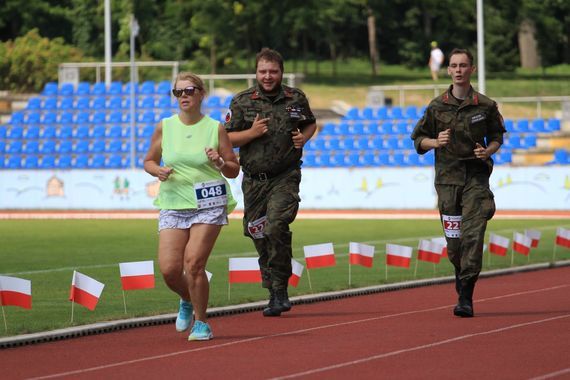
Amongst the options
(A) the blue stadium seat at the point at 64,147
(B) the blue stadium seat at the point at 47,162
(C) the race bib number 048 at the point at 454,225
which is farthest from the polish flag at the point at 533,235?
(A) the blue stadium seat at the point at 64,147

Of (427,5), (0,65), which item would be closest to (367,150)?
(0,65)

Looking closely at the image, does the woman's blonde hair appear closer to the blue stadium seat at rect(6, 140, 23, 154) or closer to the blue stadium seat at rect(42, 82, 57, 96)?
the blue stadium seat at rect(6, 140, 23, 154)

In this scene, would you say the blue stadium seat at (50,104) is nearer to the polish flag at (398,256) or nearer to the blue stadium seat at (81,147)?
the blue stadium seat at (81,147)

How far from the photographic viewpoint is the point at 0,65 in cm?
5844

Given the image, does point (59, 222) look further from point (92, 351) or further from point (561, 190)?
point (92, 351)

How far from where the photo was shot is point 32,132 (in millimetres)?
50562

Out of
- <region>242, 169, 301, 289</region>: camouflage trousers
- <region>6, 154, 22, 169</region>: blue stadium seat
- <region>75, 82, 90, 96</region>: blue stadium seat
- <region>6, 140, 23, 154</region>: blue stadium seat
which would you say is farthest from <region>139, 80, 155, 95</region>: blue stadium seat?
<region>242, 169, 301, 289</region>: camouflage trousers

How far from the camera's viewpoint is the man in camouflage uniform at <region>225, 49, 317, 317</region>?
1387 cm

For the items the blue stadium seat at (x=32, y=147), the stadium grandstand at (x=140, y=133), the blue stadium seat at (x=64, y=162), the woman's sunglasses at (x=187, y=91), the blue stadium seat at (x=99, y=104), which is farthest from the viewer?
the blue stadium seat at (x=99, y=104)

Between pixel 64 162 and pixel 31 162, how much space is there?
3.60 feet

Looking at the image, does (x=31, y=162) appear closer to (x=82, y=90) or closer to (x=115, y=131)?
(x=115, y=131)

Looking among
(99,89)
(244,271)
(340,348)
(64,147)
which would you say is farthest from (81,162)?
(340,348)

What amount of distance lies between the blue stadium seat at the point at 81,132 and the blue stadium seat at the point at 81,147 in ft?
1.46

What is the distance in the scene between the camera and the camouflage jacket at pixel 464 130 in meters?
13.9
